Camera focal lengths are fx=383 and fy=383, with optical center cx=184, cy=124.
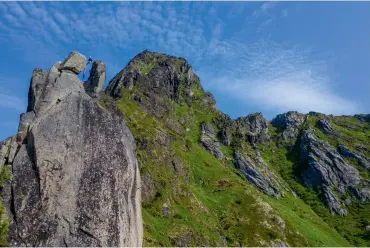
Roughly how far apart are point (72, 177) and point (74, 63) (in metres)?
15.1

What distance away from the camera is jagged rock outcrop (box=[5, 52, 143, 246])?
2981 centimetres

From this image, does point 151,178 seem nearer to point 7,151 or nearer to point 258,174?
point 7,151

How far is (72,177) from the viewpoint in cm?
3172

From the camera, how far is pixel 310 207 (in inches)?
6176

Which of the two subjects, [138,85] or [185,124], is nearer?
[138,85]

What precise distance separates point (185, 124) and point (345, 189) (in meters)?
78.3

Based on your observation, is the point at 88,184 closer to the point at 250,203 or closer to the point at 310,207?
the point at 250,203

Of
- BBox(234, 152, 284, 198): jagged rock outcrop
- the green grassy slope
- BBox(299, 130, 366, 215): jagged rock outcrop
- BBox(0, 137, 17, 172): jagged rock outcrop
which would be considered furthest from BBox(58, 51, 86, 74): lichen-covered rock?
BBox(299, 130, 366, 215): jagged rock outcrop

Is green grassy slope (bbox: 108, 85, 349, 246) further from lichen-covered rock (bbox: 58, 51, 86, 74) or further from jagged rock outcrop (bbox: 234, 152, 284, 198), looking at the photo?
lichen-covered rock (bbox: 58, 51, 86, 74)

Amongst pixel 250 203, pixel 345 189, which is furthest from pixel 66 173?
pixel 345 189

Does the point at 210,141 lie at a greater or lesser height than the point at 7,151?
greater

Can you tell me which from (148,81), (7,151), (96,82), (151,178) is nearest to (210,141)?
(148,81)

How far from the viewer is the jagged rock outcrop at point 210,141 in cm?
15888

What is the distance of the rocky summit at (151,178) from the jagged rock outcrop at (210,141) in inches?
23.4
